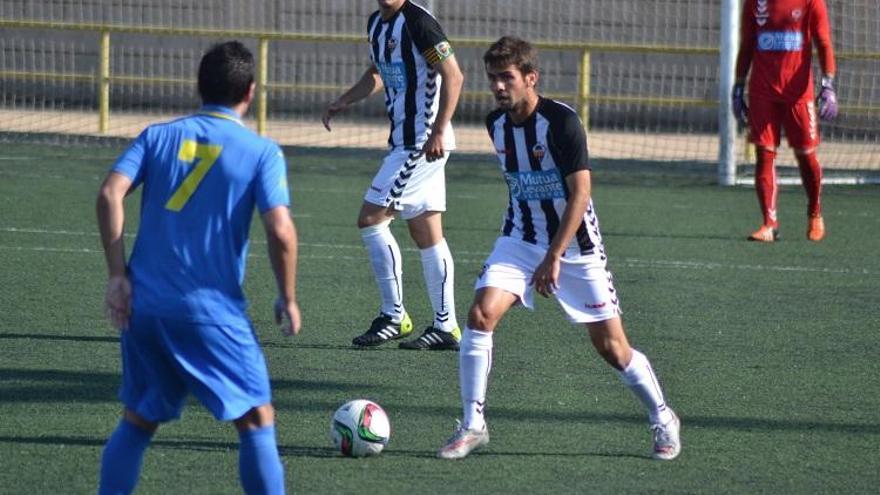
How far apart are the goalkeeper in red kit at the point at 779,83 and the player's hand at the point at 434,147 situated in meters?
5.15

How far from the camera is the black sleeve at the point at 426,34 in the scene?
26.2ft

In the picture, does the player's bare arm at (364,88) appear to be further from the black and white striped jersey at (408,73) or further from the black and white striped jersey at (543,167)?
the black and white striped jersey at (543,167)

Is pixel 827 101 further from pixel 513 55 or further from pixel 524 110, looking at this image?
pixel 513 55

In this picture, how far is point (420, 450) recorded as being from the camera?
19.5ft

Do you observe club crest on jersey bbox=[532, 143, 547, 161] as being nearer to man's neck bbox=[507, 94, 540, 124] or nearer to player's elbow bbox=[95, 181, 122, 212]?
man's neck bbox=[507, 94, 540, 124]

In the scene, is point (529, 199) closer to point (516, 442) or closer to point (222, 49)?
point (516, 442)

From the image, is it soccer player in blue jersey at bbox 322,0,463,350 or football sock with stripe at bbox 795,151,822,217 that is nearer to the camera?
soccer player in blue jersey at bbox 322,0,463,350

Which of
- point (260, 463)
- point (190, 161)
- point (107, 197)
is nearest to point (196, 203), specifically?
point (190, 161)

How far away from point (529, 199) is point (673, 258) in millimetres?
5596

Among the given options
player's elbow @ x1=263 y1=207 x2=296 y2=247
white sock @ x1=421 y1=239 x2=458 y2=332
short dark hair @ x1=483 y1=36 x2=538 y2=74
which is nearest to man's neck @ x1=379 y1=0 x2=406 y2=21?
white sock @ x1=421 y1=239 x2=458 y2=332

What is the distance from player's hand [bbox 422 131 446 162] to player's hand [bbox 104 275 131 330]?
11.4 feet

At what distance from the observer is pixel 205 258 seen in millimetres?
4496

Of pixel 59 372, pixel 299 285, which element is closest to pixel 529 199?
pixel 59 372

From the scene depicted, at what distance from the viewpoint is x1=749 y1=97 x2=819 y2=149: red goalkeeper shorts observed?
41.0ft
